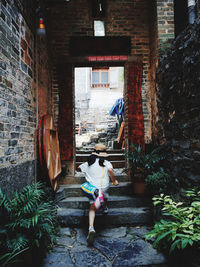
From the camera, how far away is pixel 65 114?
4.93 meters

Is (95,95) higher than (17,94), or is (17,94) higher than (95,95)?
(95,95)

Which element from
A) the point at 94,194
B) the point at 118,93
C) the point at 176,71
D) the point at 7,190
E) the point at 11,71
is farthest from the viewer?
the point at 118,93

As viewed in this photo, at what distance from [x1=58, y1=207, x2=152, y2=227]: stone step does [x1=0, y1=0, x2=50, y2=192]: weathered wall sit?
102cm

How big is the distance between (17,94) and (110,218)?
2.80 metres

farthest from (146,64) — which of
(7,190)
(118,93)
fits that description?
(118,93)

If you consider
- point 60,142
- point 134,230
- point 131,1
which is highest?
point 131,1

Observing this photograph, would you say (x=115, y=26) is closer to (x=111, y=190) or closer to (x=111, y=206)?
(x=111, y=190)

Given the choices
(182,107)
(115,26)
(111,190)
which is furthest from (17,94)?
(115,26)

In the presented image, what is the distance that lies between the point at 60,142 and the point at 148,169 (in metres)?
2.24

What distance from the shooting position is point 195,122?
2967mm

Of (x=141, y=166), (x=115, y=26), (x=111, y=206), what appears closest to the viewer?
(x=111, y=206)

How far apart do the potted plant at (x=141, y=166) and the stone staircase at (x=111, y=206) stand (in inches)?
9.4

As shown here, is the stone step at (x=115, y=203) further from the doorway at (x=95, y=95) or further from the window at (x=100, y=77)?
the window at (x=100, y=77)

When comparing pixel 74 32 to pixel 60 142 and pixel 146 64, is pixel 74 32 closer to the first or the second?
pixel 146 64
